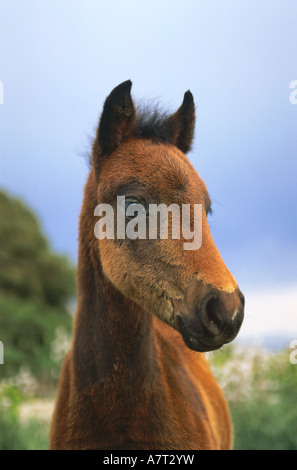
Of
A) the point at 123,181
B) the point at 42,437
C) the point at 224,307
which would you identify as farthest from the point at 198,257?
the point at 42,437

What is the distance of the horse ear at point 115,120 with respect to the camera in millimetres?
3076

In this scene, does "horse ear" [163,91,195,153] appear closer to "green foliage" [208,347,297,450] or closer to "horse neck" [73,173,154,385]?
"horse neck" [73,173,154,385]

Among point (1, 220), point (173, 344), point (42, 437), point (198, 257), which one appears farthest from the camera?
point (1, 220)

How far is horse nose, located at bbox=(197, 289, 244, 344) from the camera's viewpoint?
2.35 meters

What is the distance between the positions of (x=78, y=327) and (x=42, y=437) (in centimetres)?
421

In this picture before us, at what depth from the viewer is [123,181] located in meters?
2.97

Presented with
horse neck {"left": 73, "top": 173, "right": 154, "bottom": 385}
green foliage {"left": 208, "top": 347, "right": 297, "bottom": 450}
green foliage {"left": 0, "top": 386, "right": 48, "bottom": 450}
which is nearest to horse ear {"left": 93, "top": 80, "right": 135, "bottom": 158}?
horse neck {"left": 73, "top": 173, "right": 154, "bottom": 385}

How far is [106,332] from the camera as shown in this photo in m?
3.12

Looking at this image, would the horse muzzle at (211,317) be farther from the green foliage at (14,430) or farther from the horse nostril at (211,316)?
the green foliage at (14,430)

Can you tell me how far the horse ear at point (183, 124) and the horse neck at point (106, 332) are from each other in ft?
2.58

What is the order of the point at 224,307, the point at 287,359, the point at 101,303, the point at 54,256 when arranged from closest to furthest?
the point at 224,307, the point at 101,303, the point at 287,359, the point at 54,256

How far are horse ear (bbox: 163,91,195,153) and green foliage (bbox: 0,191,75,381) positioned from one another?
32.7ft

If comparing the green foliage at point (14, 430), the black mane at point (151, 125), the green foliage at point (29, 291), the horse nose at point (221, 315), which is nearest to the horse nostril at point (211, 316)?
the horse nose at point (221, 315)

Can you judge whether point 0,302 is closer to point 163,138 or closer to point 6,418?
point 6,418
